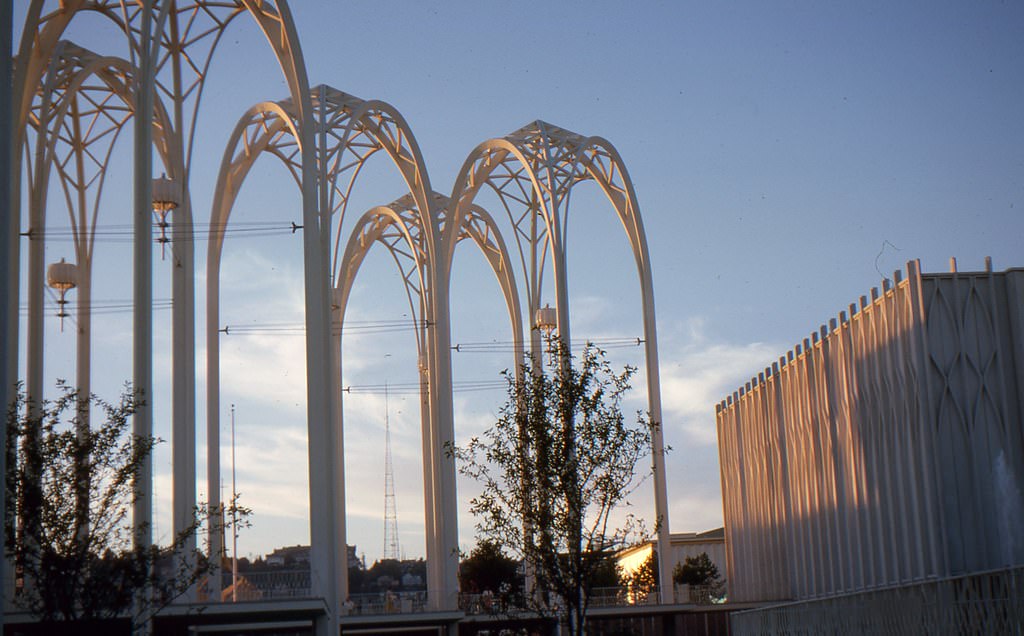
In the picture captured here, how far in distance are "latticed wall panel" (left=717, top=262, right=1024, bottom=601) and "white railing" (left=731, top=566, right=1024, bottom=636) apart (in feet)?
11.4

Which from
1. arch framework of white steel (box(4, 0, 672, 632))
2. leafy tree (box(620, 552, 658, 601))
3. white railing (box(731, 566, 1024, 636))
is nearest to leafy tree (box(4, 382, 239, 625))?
arch framework of white steel (box(4, 0, 672, 632))

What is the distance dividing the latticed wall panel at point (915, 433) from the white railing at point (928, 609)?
347cm

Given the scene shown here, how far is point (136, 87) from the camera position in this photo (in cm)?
2845

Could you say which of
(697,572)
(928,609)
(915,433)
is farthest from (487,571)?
(928,609)

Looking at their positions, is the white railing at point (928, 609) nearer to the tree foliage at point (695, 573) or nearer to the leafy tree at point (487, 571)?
the leafy tree at point (487, 571)

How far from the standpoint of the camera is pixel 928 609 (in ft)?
105

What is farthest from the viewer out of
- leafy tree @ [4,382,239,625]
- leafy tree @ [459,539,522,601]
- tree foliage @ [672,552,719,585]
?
tree foliage @ [672,552,719,585]

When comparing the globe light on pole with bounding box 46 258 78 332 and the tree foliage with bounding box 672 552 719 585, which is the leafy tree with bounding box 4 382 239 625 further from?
the tree foliage with bounding box 672 552 719 585

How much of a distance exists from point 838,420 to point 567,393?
1693 centimetres

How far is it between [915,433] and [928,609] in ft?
27.6

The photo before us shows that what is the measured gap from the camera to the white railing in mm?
28422

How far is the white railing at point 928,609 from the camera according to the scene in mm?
28422

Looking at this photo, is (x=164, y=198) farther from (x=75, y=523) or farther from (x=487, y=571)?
(x=487, y=571)

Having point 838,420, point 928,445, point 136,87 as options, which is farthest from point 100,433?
point 838,420
